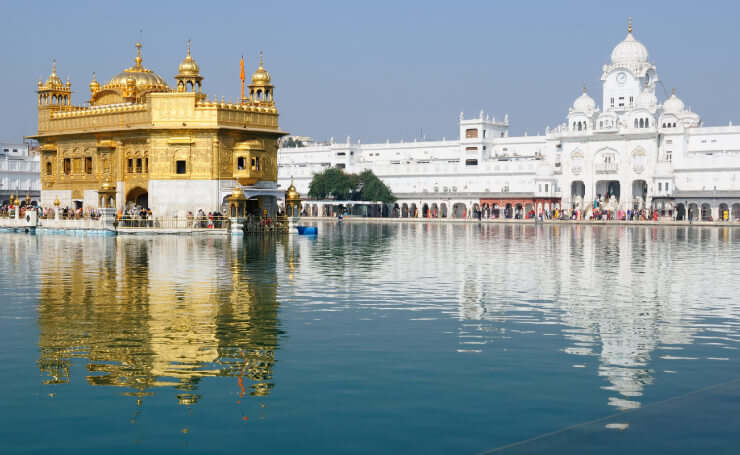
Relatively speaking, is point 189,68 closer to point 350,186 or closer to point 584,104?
point 350,186

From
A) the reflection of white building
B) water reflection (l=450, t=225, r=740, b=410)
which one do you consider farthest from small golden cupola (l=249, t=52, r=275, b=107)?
the reflection of white building

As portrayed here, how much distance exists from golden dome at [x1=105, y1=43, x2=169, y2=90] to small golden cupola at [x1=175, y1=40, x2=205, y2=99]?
6.64 m

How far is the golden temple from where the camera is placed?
145ft

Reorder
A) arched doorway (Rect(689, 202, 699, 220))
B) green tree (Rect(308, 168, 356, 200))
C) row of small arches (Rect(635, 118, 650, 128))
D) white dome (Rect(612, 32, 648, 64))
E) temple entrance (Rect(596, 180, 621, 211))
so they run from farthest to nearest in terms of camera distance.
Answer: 1. green tree (Rect(308, 168, 356, 200))
2. white dome (Rect(612, 32, 648, 64))
3. temple entrance (Rect(596, 180, 621, 211))
4. row of small arches (Rect(635, 118, 650, 128))
5. arched doorway (Rect(689, 202, 699, 220))

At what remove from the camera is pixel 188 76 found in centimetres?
4434

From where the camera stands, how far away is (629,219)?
74.6 m

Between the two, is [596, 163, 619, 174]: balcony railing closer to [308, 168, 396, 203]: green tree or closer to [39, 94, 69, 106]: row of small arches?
[308, 168, 396, 203]: green tree

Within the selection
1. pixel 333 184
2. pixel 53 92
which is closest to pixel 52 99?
pixel 53 92

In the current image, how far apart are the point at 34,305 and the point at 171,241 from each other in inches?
809

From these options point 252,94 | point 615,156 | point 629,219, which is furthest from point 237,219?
point 615,156

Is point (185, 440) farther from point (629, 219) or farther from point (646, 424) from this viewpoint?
point (629, 219)

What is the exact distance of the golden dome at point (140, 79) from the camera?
50.6 metres

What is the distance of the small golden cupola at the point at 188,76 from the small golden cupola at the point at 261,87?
3.42m

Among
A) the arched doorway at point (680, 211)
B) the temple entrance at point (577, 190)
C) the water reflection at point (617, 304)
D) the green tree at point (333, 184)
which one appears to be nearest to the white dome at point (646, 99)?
the temple entrance at point (577, 190)
